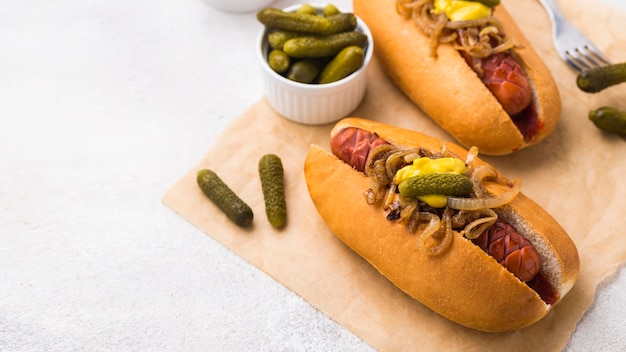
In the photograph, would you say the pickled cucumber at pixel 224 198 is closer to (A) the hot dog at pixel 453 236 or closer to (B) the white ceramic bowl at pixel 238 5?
(A) the hot dog at pixel 453 236

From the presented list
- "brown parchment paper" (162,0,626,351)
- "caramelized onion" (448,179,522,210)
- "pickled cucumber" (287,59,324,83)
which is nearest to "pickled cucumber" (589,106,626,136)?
"brown parchment paper" (162,0,626,351)

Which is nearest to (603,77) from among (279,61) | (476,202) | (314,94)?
(476,202)

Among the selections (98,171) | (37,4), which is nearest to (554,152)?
(98,171)

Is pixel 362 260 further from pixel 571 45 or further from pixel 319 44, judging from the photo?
pixel 571 45

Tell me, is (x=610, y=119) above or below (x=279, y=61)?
below

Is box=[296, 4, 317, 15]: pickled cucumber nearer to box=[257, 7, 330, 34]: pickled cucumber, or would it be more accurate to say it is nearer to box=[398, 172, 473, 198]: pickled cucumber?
box=[257, 7, 330, 34]: pickled cucumber

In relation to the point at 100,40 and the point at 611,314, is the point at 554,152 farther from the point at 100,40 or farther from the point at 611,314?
the point at 100,40
